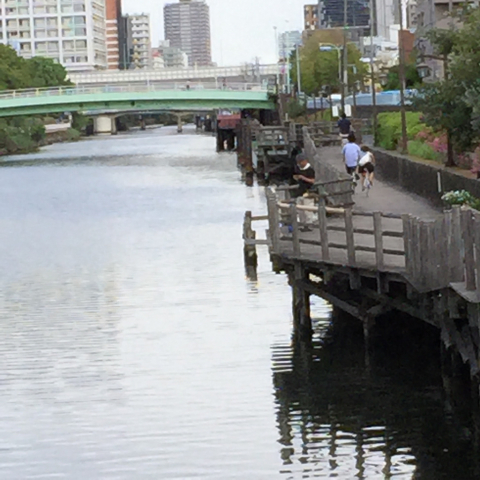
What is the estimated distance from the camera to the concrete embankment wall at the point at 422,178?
30.5m

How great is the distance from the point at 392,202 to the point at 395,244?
11330mm

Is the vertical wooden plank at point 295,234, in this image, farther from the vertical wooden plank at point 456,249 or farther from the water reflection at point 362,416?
the vertical wooden plank at point 456,249

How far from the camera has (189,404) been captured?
20234 millimetres

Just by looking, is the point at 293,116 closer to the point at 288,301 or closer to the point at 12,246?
the point at 12,246

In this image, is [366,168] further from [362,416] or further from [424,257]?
[362,416]

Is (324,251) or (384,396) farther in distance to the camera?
(324,251)

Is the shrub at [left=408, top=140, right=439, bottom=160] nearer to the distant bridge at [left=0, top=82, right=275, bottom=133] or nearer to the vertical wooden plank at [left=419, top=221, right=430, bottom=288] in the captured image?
the vertical wooden plank at [left=419, top=221, right=430, bottom=288]

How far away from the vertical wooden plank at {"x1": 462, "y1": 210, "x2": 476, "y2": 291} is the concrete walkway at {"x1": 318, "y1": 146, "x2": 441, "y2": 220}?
37.8 ft

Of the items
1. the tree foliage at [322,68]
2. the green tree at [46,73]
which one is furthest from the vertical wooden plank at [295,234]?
the green tree at [46,73]

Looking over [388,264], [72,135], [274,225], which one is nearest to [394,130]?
[274,225]

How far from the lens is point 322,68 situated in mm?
126562

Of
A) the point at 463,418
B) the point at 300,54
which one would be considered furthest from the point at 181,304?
the point at 300,54

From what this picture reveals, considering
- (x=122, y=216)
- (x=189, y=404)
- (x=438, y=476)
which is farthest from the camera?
(x=122, y=216)

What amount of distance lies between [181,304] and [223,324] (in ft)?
9.60
